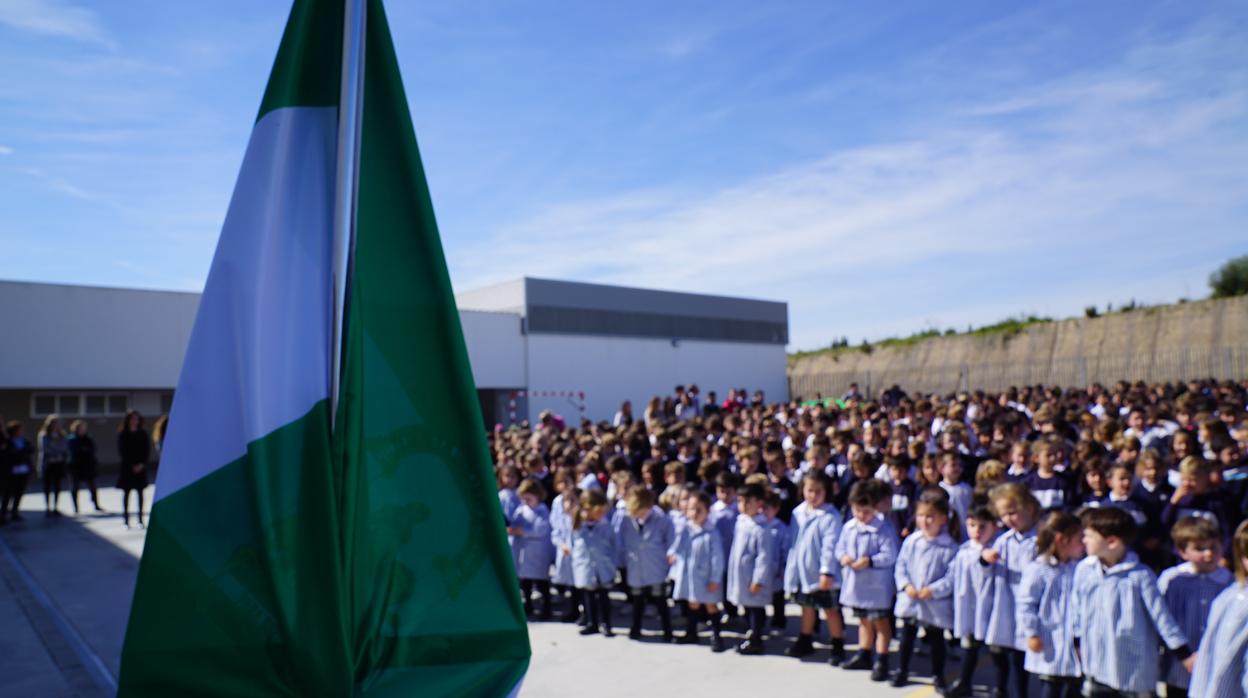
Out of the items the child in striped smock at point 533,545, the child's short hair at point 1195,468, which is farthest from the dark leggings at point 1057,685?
the child in striped smock at point 533,545

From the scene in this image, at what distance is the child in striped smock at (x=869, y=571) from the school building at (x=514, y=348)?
5685 millimetres

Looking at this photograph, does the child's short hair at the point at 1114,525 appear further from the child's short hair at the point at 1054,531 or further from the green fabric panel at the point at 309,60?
the green fabric panel at the point at 309,60

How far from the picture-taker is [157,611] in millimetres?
2189

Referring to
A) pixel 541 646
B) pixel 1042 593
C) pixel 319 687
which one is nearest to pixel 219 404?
pixel 319 687

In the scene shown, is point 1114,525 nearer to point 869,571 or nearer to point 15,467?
point 869,571

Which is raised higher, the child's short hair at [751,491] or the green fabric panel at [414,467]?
the green fabric panel at [414,467]

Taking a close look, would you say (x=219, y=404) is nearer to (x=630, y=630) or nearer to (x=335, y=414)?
(x=335, y=414)

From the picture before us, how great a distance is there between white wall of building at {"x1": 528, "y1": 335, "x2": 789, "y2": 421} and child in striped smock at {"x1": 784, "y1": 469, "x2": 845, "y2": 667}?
2249cm

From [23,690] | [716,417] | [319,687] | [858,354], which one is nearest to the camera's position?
[319,687]

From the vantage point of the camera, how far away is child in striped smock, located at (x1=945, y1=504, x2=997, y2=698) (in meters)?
5.27

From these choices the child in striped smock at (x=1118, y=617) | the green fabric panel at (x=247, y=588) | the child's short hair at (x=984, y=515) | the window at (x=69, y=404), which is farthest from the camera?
the window at (x=69, y=404)

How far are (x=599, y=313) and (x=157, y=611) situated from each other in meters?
29.7

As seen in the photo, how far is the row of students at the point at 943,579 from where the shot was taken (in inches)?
173

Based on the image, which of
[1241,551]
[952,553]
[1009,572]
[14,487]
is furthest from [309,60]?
[14,487]
